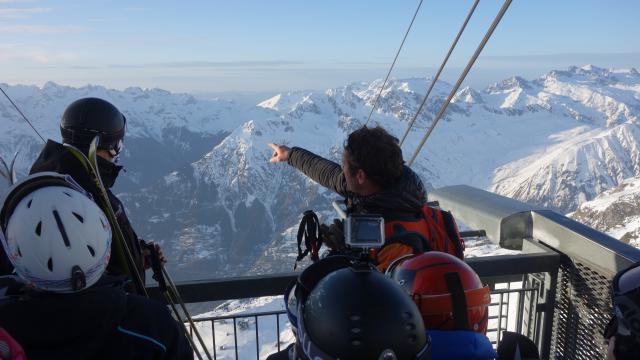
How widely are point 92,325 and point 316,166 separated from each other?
280 centimetres

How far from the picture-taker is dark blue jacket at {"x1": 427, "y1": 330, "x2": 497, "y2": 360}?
2.02 metres

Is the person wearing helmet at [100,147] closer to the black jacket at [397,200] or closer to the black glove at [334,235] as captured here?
the black glove at [334,235]

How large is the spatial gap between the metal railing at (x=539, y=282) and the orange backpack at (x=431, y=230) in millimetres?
940

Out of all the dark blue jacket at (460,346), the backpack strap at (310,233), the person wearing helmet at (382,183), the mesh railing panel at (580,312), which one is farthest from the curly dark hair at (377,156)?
the mesh railing panel at (580,312)

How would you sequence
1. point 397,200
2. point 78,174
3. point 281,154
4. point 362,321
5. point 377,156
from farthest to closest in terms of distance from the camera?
point 281,154
point 78,174
point 377,156
point 397,200
point 362,321

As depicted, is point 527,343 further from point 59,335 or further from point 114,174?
point 114,174

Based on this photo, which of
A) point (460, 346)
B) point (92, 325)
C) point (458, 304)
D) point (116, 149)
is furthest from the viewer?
point (116, 149)

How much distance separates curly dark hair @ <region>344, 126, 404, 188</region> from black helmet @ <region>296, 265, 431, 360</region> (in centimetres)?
143

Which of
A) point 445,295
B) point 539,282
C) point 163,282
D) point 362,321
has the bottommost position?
point 539,282

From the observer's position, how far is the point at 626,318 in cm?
183

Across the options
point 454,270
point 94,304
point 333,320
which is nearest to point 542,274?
point 454,270

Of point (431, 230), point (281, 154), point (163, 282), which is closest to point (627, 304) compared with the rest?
point (431, 230)

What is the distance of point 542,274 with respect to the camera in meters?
4.38

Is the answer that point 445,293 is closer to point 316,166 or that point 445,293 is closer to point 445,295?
point 445,295
